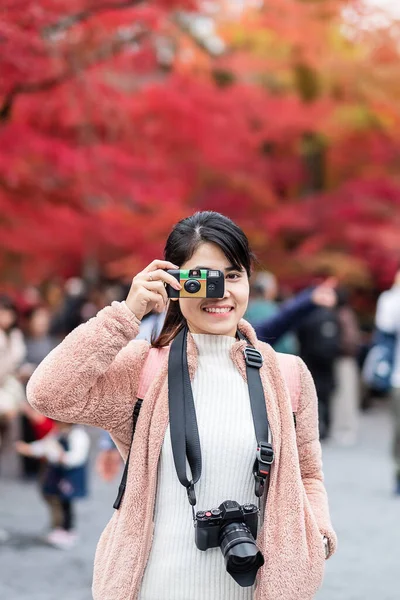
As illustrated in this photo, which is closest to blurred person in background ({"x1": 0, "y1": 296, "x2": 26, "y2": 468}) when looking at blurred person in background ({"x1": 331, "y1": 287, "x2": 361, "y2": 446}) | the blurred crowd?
the blurred crowd

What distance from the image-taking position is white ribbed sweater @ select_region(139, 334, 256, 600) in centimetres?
194

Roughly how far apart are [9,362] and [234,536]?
507 centimetres

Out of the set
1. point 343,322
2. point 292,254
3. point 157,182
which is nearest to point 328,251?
point 292,254

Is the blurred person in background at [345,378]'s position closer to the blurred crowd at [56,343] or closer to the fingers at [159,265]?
the blurred crowd at [56,343]

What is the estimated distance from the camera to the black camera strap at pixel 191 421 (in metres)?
1.92

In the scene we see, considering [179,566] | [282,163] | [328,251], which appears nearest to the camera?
[179,566]

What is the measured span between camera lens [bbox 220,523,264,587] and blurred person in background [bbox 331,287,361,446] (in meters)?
7.85

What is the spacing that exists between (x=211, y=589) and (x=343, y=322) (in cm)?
811

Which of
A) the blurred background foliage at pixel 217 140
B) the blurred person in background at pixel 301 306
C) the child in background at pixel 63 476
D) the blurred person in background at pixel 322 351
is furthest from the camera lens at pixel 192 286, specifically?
the blurred person in background at pixel 322 351

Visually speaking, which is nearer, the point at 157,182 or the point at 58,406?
the point at 58,406

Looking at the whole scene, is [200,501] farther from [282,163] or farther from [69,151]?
[282,163]

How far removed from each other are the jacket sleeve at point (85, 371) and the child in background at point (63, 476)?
3.38 m

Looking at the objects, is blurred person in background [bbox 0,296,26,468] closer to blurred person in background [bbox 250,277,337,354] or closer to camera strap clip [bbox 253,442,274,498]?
blurred person in background [bbox 250,277,337,354]

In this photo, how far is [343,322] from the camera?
9.88 metres
